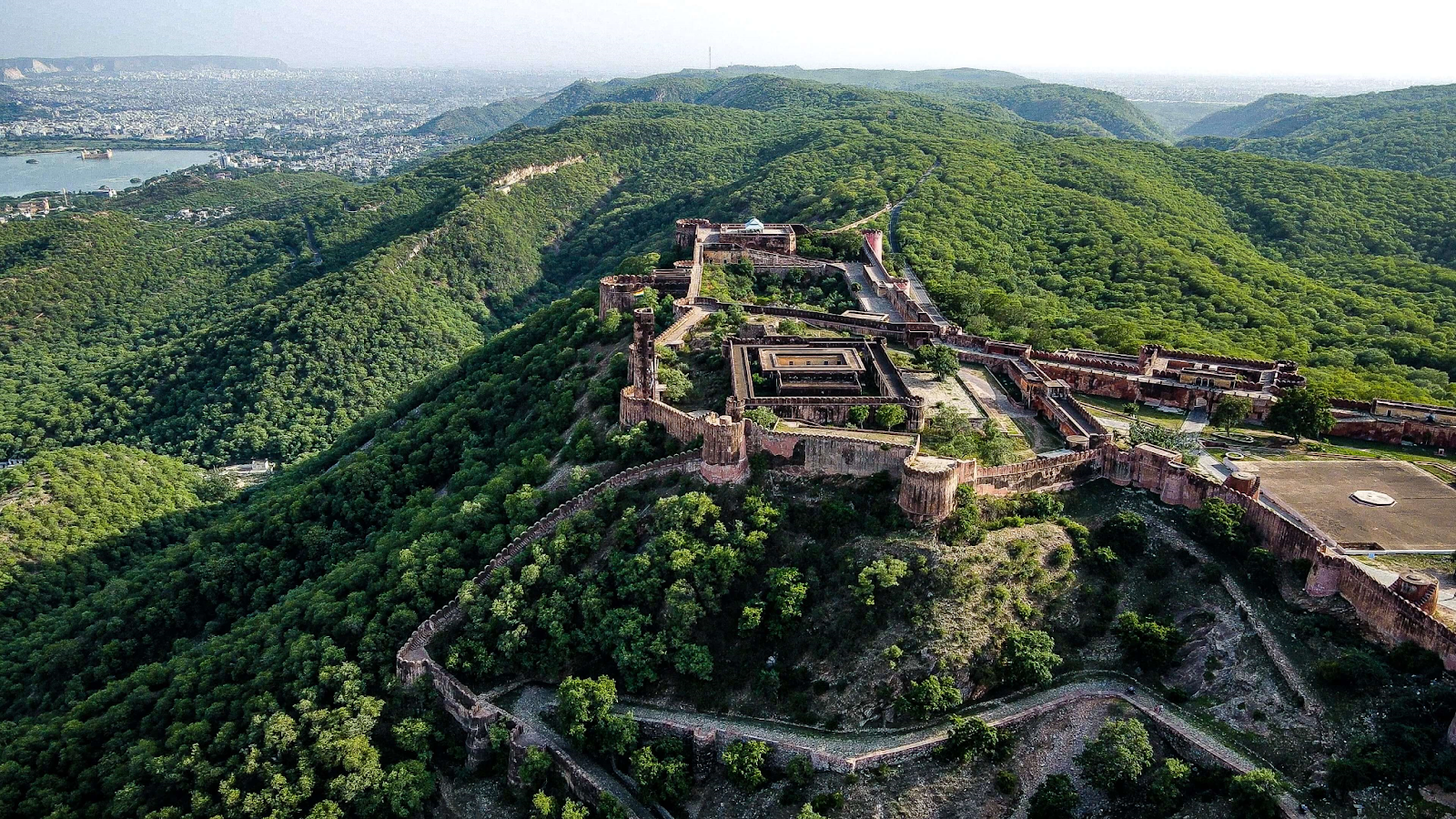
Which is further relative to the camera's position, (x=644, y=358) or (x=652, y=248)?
(x=652, y=248)

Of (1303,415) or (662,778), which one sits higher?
(1303,415)

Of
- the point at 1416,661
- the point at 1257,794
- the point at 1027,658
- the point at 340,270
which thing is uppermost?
the point at 1416,661

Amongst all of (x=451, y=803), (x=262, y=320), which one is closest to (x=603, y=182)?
(x=262, y=320)

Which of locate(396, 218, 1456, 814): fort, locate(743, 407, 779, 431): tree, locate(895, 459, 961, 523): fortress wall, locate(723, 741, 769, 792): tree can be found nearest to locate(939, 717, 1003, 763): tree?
locate(396, 218, 1456, 814): fort

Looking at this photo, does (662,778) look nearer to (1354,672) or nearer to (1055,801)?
(1055,801)

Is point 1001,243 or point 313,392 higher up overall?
point 1001,243

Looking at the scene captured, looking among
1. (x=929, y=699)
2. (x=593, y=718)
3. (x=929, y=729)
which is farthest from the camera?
(x=593, y=718)

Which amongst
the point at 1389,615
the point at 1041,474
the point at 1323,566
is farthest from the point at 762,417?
the point at 1389,615

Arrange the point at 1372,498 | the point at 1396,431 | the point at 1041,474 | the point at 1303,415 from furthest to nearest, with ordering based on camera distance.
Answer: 1. the point at 1396,431
2. the point at 1303,415
3. the point at 1041,474
4. the point at 1372,498

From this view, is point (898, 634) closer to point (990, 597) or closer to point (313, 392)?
point (990, 597)
